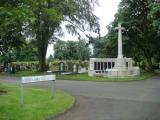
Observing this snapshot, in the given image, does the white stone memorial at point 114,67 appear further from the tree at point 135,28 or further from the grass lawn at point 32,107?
the grass lawn at point 32,107

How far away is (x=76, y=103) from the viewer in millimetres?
16406

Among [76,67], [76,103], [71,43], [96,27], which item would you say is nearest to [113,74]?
[96,27]

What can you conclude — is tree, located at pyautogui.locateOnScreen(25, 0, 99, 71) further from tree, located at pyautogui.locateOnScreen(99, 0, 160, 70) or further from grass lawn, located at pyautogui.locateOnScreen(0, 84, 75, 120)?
grass lawn, located at pyautogui.locateOnScreen(0, 84, 75, 120)

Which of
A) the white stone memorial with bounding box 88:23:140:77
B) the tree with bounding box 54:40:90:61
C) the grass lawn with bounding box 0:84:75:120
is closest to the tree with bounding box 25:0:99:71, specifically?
the white stone memorial with bounding box 88:23:140:77

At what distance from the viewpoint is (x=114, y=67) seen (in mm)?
41156

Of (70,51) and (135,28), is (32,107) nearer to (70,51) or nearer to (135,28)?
(135,28)

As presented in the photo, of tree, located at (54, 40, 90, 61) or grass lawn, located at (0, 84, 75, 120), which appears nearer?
grass lawn, located at (0, 84, 75, 120)

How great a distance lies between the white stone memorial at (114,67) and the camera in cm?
3825

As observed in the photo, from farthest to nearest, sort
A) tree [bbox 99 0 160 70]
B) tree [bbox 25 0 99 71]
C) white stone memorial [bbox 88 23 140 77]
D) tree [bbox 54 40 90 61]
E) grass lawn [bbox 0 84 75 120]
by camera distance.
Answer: tree [bbox 54 40 90 61], tree [bbox 99 0 160 70], tree [bbox 25 0 99 71], white stone memorial [bbox 88 23 140 77], grass lawn [bbox 0 84 75 120]

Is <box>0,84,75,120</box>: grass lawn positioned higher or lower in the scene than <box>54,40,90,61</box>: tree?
lower

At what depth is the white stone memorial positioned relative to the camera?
38.2 metres

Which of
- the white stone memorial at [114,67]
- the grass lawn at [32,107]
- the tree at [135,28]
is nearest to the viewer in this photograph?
the grass lawn at [32,107]

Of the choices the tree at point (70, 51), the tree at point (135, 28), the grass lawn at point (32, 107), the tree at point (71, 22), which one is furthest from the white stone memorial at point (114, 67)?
the tree at point (70, 51)

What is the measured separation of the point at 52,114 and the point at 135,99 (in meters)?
6.13
